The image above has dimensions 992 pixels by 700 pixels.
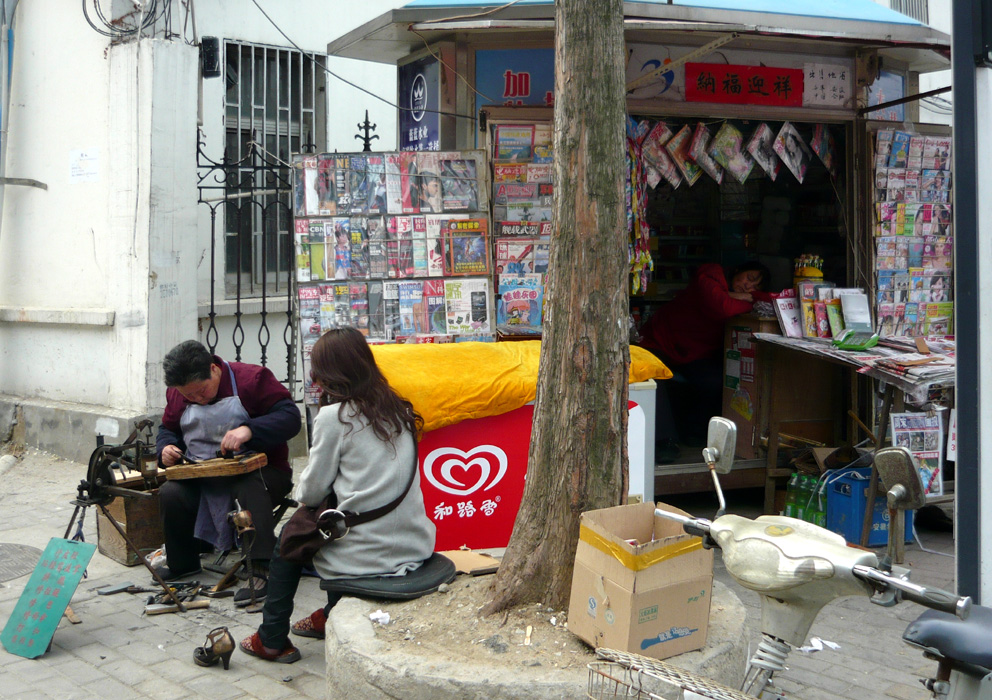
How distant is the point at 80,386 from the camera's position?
23.5 feet

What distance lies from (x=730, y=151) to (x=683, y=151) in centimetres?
32

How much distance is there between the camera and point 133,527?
4.86m

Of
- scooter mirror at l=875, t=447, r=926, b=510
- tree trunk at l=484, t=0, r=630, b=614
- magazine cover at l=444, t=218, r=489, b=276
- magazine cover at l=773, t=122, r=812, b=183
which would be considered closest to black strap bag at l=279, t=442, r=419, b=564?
tree trunk at l=484, t=0, r=630, b=614

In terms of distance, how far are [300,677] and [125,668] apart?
73cm

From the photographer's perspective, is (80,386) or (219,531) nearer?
(219,531)

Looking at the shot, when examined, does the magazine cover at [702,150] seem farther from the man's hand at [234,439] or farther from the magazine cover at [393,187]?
the man's hand at [234,439]

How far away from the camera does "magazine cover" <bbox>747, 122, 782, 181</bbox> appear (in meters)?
5.92

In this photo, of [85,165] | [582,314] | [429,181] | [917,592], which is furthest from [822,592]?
[85,165]

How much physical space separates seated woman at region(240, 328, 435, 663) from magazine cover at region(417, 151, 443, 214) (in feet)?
6.20

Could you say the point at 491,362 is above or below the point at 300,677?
A: above

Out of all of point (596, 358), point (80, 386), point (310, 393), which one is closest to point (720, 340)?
point (310, 393)

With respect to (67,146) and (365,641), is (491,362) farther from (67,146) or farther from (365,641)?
(67,146)

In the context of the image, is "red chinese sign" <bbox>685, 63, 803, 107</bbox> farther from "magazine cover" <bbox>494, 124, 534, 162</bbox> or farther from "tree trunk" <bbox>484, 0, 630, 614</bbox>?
"tree trunk" <bbox>484, 0, 630, 614</bbox>

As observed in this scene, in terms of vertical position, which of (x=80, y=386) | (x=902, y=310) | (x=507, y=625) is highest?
(x=902, y=310)
